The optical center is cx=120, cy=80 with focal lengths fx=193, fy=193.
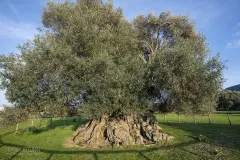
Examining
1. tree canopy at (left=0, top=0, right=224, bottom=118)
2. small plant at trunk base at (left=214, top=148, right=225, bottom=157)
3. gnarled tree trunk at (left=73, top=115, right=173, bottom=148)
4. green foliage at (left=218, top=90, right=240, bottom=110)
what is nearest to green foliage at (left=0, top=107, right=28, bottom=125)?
tree canopy at (left=0, top=0, right=224, bottom=118)

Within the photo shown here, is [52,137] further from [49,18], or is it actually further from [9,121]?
[49,18]

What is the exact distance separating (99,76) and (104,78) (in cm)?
51

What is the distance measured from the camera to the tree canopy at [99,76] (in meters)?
16.8

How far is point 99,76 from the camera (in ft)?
54.6

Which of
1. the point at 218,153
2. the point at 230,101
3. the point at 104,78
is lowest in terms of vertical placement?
the point at 218,153

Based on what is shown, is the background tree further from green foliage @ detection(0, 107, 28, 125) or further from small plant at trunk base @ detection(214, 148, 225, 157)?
small plant at trunk base @ detection(214, 148, 225, 157)

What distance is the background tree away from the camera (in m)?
16.9

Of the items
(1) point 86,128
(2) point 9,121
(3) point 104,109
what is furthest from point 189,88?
(2) point 9,121

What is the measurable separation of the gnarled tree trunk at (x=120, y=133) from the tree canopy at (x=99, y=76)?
2.53m

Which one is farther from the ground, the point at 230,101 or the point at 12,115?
the point at 230,101

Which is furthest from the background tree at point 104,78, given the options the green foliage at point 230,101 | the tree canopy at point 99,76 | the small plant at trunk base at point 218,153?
the green foliage at point 230,101

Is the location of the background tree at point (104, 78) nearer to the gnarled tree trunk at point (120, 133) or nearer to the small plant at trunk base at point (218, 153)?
the gnarled tree trunk at point (120, 133)

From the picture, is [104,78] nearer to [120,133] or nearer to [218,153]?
[120,133]

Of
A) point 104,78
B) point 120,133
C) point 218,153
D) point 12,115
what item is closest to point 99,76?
point 104,78
